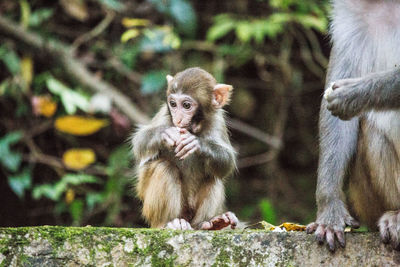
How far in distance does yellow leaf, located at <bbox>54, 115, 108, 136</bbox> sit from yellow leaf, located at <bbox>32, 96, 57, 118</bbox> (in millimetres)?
187

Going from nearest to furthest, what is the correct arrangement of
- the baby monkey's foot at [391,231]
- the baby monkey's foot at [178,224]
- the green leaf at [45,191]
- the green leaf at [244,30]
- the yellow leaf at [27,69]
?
1. the baby monkey's foot at [391,231]
2. the baby monkey's foot at [178,224]
3. the green leaf at [45,191]
4. the green leaf at [244,30]
5. the yellow leaf at [27,69]

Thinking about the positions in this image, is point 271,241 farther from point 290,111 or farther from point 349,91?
point 290,111

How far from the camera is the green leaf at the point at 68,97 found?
27.9 ft

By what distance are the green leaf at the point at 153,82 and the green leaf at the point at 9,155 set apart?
183cm

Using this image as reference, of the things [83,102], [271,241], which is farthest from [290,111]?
[271,241]

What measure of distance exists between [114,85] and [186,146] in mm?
4814

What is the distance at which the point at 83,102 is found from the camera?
8.59 m

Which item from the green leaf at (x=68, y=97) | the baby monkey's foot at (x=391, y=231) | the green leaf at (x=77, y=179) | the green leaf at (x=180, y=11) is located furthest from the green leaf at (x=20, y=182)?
the baby monkey's foot at (x=391, y=231)

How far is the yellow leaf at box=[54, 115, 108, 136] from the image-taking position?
29.1 feet

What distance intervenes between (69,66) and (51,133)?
1.13m

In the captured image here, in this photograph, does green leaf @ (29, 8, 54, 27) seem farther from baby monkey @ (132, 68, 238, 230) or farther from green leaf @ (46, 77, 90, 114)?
baby monkey @ (132, 68, 238, 230)

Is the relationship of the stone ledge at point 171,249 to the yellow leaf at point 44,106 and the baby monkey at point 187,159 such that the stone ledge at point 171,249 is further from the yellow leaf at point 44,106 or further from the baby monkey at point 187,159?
the yellow leaf at point 44,106

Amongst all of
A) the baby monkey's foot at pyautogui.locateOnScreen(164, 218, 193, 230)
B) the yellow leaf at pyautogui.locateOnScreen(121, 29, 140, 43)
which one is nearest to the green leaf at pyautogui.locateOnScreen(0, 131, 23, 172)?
the yellow leaf at pyautogui.locateOnScreen(121, 29, 140, 43)

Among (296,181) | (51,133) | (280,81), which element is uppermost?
(280,81)
